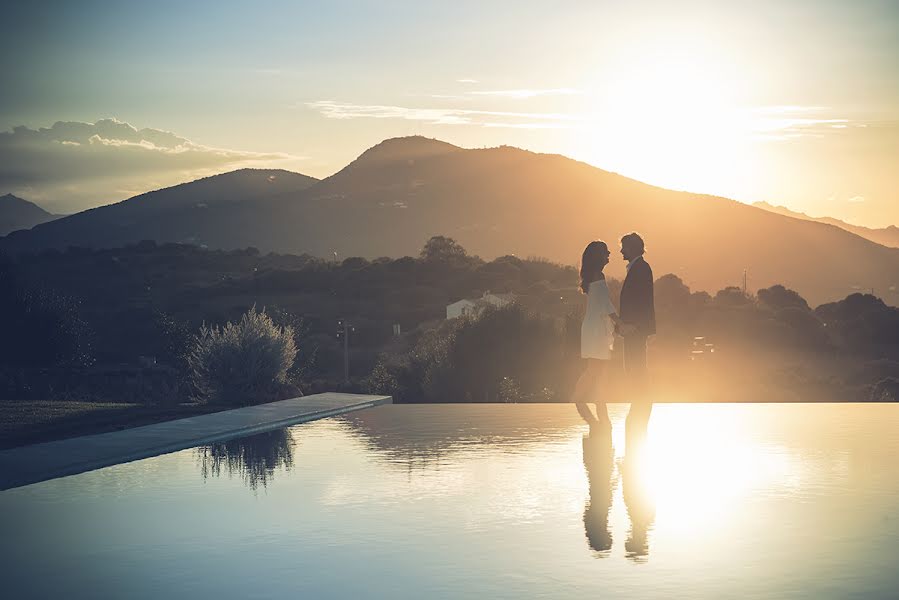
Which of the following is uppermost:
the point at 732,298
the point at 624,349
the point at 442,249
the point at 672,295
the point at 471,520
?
the point at 442,249

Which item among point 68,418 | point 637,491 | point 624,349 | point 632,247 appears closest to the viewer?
point 637,491

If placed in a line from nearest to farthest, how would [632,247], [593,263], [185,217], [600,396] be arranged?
[632,247]
[593,263]
[600,396]
[185,217]

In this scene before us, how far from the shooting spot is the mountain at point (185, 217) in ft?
414

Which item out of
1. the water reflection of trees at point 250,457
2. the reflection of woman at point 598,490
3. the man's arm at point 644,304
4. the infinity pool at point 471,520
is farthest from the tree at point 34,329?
the man's arm at point 644,304

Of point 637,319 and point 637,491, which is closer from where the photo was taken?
point 637,491

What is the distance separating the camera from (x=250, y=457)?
43.0ft

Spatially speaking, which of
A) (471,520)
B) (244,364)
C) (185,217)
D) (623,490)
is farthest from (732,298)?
(471,520)

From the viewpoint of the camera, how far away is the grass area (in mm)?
15528

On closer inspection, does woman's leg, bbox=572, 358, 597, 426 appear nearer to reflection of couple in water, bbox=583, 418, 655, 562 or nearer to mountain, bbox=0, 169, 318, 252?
reflection of couple in water, bbox=583, 418, 655, 562

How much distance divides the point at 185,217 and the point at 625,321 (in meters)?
123

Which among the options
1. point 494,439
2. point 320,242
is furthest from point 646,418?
point 320,242

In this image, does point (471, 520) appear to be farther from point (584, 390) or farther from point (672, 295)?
point (672, 295)

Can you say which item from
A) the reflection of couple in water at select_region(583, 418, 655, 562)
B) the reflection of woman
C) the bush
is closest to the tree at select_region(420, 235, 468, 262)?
the bush

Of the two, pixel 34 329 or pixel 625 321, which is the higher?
pixel 34 329
